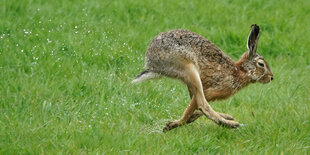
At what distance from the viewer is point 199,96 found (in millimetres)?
6016

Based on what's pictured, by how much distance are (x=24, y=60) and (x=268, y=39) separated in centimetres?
414

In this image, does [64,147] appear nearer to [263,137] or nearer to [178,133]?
[178,133]

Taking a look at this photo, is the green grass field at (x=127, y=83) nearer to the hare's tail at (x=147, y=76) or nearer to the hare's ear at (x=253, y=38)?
the hare's tail at (x=147, y=76)

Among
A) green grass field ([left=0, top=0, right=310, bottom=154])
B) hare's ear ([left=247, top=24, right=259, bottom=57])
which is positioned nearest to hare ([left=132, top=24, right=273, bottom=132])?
hare's ear ([left=247, top=24, right=259, bottom=57])

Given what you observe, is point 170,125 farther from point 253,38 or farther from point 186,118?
point 253,38

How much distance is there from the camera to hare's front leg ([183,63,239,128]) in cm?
599

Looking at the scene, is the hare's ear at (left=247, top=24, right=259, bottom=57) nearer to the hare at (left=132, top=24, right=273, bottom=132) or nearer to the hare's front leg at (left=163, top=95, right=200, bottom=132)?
the hare at (left=132, top=24, right=273, bottom=132)

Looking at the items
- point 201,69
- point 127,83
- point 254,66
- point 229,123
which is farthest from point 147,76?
point 254,66

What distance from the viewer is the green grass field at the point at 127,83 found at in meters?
5.45

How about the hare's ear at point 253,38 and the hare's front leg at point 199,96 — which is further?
the hare's ear at point 253,38

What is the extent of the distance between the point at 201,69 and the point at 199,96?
0.42 m

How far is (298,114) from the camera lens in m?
6.32

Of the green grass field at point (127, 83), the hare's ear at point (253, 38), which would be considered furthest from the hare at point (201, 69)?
the green grass field at point (127, 83)

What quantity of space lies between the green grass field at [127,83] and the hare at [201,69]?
0.24 metres
